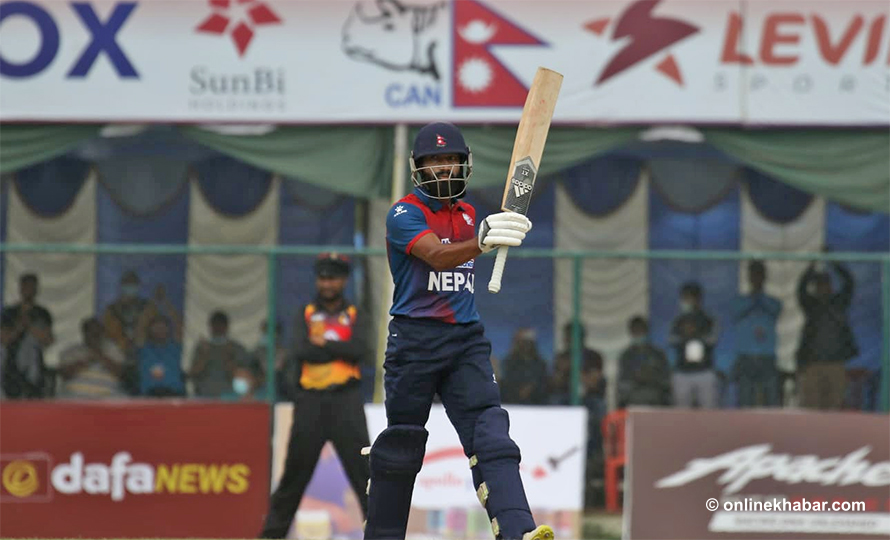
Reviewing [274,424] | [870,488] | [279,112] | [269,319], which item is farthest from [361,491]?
[279,112]

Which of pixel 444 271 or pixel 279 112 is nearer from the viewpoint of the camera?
pixel 444 271

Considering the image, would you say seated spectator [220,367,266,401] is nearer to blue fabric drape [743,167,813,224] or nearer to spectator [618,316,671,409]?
spectator [618,316,671,409]

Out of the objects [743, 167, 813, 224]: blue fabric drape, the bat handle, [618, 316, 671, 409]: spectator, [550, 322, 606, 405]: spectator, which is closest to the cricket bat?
the bat handle

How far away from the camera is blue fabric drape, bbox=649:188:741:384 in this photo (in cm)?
1377

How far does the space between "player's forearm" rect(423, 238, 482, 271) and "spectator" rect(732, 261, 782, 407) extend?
6091mm

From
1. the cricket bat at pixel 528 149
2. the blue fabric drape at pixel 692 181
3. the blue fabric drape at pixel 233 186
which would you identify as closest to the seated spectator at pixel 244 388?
the blue fabric drape at pixel 233 186

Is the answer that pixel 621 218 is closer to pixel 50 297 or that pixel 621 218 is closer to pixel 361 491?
pixel 50 297

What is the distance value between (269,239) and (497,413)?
9272 mm

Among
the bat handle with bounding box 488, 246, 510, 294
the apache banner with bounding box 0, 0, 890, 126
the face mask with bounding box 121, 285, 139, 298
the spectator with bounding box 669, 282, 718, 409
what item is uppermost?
the apache banner with bounding box 0, 0, 890, 126

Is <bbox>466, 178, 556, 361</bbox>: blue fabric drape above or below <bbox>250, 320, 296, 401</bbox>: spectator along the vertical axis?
above

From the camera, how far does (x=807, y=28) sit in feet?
46.6

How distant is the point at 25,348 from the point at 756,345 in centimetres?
588

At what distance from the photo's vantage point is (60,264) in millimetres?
14555

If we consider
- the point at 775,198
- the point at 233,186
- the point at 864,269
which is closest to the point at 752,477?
the point at 864,269
